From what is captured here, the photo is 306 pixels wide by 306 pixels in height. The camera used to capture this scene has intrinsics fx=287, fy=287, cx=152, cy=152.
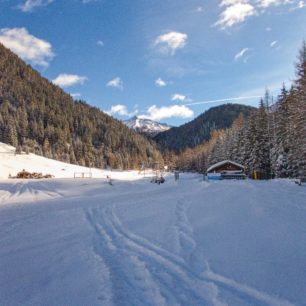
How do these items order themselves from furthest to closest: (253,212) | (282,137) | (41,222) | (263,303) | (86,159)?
(86,159), (282,137), (41,222), (253,212), (263,303)

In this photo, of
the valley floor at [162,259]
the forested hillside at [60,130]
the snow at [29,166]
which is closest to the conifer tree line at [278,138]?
the valley floor at [162,259]

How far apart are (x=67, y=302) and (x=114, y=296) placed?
68 cm

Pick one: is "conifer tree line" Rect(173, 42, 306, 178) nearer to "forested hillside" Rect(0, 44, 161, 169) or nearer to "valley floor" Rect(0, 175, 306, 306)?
"valley floor" Rect(0, 175, 306, 306)

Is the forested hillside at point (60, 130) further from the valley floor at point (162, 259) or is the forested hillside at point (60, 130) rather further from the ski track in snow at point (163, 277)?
the ski track in snow at point (163, 277)

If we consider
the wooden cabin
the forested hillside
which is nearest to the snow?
the forested hillside

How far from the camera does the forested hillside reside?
13038 centimetres

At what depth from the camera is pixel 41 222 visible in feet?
35.4

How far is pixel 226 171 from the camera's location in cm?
4300

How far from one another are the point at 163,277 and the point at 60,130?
151 metres

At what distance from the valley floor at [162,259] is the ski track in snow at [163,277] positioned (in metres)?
0.01

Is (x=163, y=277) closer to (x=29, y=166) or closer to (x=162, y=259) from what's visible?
(x=162, y=259)

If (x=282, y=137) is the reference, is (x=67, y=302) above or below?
below

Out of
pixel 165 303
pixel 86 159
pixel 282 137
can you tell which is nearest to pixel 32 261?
pixel 165 303

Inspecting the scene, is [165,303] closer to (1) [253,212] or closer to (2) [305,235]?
(2) [305,235]
